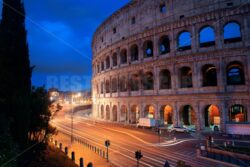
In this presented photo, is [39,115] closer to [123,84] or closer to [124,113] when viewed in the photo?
[123,84]

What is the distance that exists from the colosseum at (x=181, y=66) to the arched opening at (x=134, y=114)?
17 cm

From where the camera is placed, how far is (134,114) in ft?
120

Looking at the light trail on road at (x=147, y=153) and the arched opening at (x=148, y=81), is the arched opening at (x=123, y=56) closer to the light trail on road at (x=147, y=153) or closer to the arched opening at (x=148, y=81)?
the arched opening at (x=148, y=81)

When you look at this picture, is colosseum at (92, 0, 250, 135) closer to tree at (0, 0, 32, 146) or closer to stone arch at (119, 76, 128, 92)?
stone arch at (119, 76, 128, 92)

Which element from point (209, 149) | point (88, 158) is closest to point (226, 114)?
point (209, 149)

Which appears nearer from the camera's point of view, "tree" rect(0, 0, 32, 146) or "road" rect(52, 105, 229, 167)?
"tree" rect(0, 0, 32, 146)

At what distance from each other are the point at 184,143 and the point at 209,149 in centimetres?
450

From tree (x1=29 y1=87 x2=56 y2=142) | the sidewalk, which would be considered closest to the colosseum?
the sidewalk

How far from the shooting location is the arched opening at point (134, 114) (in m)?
35.9

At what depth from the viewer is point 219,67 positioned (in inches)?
1026

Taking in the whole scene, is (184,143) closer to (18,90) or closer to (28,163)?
(28,163)

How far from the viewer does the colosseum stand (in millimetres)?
25359

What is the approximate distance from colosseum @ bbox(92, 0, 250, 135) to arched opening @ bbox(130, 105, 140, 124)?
6.8 inches

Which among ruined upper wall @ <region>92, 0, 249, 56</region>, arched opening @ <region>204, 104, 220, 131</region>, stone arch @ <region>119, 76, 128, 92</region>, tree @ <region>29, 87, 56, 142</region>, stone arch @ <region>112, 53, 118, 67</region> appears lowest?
arched opening @ <region>204, 104, 220, 131</region>
